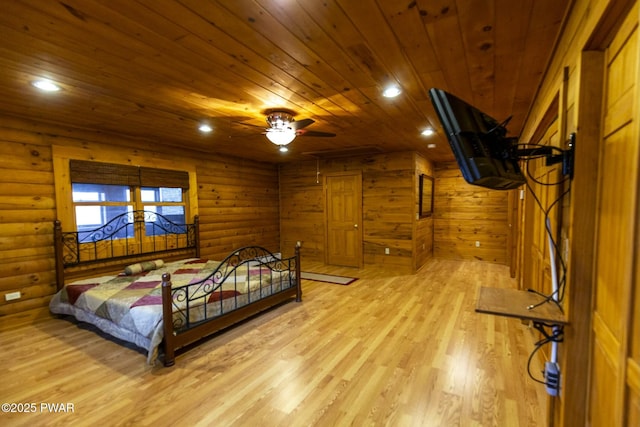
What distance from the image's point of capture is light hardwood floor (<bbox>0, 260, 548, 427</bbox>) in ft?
6.36

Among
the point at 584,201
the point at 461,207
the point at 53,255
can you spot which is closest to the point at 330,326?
the point at 584,201

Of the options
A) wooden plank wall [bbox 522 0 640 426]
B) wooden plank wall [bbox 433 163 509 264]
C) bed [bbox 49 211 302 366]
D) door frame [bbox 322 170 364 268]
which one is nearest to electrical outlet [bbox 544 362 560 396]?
wooden plank wall [bbox 522 0 640 426]

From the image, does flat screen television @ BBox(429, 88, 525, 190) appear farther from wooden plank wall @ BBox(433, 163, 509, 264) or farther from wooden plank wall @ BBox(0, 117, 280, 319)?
wooden plank wall @ BBox(433, 163, 509, 264)

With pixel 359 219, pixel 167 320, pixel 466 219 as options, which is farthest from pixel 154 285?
pixel 466 219

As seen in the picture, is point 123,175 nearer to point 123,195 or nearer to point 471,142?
point 123,195

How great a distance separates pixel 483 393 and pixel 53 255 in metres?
4.76

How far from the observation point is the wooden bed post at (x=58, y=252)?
353cm

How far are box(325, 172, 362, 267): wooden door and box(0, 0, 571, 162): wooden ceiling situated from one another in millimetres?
2854

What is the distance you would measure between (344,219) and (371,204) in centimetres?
69

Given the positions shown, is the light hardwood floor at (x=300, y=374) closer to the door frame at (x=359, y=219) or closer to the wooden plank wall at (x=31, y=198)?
the wooden plank wall at (x=31, y=198)

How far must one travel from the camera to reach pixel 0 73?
2.19 metres

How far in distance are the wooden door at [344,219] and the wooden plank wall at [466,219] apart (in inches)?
85.9

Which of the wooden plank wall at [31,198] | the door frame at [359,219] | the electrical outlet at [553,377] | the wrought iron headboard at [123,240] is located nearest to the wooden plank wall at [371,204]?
the door frame at [359,219]

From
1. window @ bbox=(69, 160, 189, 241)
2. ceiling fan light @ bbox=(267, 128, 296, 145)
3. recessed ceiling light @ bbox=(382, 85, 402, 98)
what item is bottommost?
window @ bbox=(69, 160, 189, 241)
